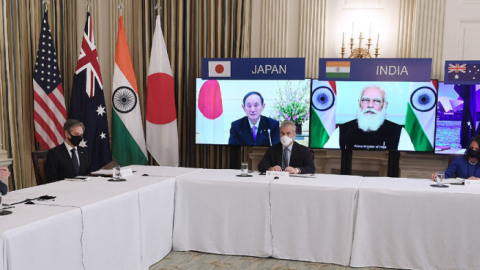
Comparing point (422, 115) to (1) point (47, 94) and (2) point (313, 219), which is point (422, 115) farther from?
(1) point (47, 94)

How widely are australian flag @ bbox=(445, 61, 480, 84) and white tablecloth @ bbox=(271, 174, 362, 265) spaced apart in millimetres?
2123

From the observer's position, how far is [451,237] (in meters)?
3.08

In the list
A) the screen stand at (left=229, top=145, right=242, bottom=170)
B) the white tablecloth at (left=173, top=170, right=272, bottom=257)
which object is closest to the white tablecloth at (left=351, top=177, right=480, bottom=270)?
the white tablecloth at (left=173, top=170, right=272, bottom=257)

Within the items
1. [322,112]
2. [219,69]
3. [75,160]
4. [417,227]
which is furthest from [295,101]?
[75,160]

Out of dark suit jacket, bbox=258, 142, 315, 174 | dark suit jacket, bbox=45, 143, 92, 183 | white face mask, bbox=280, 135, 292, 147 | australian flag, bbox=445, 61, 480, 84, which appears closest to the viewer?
dark suit jacket, bbox=45, 143, 92, 183

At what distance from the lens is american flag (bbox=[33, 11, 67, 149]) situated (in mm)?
4719

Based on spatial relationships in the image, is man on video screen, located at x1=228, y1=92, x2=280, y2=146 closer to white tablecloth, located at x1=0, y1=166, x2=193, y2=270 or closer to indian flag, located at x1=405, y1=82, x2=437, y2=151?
indian flag, located at x1=405, y1=82, x2=437, y2=151

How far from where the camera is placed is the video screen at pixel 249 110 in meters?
5.09

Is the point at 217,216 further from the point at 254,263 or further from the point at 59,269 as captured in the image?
the point at 59,269

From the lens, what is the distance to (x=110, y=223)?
2723mm

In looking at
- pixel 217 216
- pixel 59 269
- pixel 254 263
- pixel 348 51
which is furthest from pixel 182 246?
pixel 348 51

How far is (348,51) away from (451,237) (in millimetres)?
3037

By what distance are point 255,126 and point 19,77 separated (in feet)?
9.04

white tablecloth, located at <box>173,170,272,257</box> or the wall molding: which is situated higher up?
the wall molding
